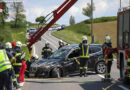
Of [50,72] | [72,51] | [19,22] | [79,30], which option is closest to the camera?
[50,72]

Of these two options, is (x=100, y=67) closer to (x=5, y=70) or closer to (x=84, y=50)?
(x=84, y=50)

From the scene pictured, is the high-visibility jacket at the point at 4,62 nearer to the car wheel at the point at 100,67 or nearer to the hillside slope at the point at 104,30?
the car wheel at the point at 100,67

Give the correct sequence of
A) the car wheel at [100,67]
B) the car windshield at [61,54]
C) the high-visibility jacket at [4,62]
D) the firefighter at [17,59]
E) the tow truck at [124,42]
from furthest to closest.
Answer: the car wheel at [100,67]
the car windshield at [61,54]
the firefighter at [17,59]
the tow truck at [124,42]
the high-visibility jacket at [4,62]

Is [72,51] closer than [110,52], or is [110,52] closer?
[110,52]

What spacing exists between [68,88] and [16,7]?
337ft

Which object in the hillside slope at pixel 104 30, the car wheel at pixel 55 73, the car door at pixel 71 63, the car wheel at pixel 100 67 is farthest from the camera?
the hillside slope at pixel 104 30

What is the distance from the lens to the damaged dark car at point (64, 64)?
14375 millimetres

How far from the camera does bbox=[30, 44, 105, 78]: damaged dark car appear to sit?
14.4 meters

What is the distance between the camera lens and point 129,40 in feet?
37.2

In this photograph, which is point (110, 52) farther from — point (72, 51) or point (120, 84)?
point (72, 51)

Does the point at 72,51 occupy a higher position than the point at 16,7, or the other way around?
the point at 16,7

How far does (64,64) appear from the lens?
49.1 ft

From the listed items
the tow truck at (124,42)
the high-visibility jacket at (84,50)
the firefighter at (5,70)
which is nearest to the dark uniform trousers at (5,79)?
the firefighter at (5,70)

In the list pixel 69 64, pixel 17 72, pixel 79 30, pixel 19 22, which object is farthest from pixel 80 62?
pixel 19 22
